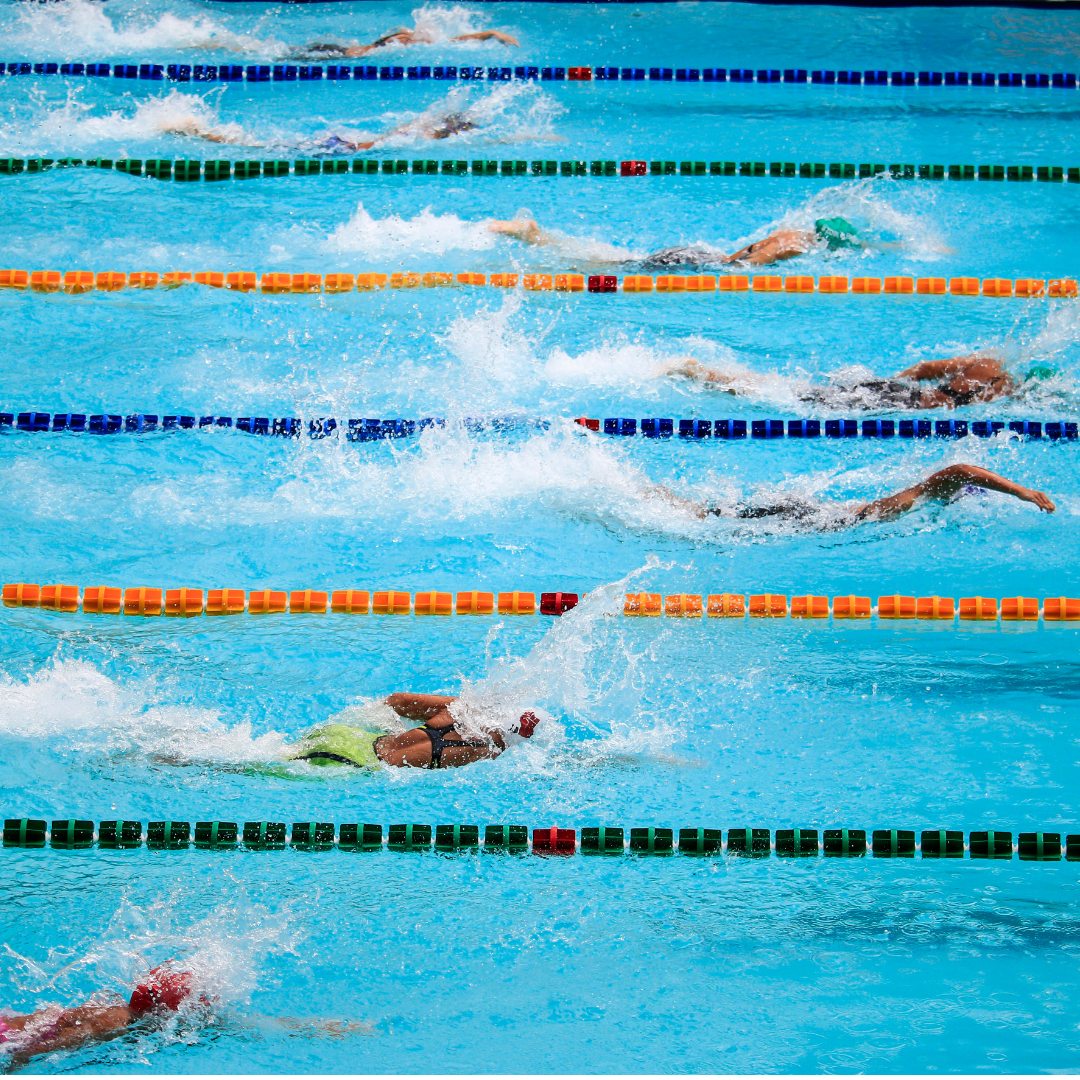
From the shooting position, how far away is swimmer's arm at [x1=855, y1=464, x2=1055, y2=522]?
4.80m

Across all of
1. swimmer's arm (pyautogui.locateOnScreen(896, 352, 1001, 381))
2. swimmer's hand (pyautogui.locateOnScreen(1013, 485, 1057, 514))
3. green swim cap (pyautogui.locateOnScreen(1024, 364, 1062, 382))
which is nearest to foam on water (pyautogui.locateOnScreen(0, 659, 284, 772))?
swimmer's hand (pyautogui.locateOnScreen(1013, 485, 1057, 514))

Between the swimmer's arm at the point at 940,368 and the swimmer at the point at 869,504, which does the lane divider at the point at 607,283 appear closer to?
the swimmer's arm at the point at 940,368

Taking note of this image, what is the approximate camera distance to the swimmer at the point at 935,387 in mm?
5828

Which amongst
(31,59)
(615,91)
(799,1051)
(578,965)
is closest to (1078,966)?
(799,1051)

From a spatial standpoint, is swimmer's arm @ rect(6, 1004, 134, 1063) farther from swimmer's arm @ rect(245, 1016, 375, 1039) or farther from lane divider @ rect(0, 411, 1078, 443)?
lane divider @ rect(0, 411, 1078, 443)

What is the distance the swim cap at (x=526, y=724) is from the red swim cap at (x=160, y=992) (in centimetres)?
120

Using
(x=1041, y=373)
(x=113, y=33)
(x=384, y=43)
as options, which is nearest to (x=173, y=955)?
(x=1041, y=373)

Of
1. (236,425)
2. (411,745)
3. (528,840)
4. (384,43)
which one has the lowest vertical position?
(528,840)

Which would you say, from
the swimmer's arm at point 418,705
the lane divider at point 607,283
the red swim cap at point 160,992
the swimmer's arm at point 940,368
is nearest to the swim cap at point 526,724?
the swimmer's arm at point 418,705

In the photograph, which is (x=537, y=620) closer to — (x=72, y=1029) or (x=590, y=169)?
(x=72, y=1029)

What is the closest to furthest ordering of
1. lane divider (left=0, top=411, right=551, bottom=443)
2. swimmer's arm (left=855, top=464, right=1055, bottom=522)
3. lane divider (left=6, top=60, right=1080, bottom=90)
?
swimmer's arm (left=855, top=464, right=1055, bottom=522) → lane divider (left=0, top=411, right=551, bottom=443) → lane divider (left=6, top=60, right=1080, bottom=90)

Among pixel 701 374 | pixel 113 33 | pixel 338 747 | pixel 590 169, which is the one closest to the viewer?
pixel 338 747

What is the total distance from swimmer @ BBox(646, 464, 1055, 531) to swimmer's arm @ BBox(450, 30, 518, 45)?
221 inches

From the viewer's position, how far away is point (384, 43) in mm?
9680
